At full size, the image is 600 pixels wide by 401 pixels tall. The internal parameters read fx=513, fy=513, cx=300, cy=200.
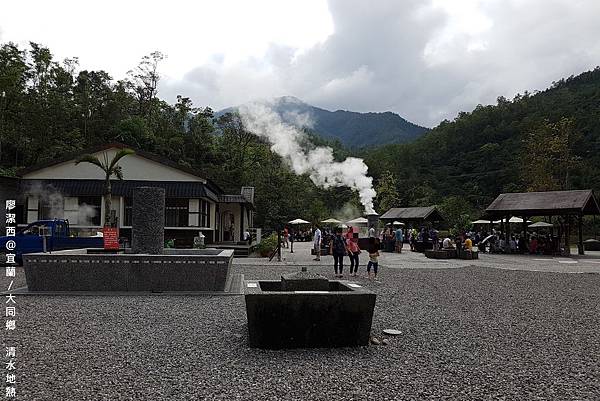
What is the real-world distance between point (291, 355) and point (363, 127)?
17412 cm

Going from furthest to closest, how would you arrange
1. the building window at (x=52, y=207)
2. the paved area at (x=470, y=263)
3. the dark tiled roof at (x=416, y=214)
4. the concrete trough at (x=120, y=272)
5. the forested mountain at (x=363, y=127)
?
the forested mountain at (x=363, y=127) → the dark tiled roof at (x=416, y=214) → the building window at (x=52, y=207) → the paved area at (x=470, y=263) → the concrete trough at (x=120, y=272)

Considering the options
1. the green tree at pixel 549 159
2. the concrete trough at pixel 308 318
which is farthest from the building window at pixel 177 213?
the green tree at pixel 549 159

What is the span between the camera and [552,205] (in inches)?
1043

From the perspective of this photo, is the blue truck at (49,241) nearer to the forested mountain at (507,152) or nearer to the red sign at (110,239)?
the red sign at (110,239)

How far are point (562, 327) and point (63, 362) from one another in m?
6.64

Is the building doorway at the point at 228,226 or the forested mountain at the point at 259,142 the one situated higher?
the forested mountain at the point at 259,142

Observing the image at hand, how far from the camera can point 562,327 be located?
24.6ft

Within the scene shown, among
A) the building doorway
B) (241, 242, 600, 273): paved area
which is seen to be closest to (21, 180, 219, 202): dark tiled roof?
(241, 242, 600, 273): paved area

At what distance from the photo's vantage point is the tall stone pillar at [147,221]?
11.9 meters

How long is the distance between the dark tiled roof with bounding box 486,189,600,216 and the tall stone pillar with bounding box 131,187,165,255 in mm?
21376

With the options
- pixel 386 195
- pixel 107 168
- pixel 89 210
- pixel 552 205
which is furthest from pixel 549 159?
pixel 89 210

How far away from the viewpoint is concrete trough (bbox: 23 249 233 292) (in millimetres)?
10383

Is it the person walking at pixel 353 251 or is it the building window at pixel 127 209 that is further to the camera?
the building window at pixel 127 209

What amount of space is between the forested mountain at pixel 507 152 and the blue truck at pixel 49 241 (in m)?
38.4
